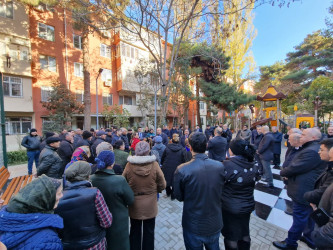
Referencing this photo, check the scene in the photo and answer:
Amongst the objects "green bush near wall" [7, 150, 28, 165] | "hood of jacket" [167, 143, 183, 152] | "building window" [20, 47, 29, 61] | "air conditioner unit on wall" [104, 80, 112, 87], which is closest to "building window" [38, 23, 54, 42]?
"building window" [20, 47, 29, 61]

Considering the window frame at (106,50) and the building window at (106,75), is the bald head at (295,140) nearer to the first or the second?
the building window at (106,75)

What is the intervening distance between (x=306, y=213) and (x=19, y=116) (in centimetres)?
1721

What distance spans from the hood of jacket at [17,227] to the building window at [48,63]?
16804 millimetres

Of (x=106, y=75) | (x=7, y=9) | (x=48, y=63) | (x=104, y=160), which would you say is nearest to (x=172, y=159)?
(x=104, y=160)

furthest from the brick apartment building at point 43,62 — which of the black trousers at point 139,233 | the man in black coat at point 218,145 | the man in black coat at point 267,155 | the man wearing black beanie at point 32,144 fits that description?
the black trousers at point 139,233

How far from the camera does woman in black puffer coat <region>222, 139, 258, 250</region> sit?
1.83 meters

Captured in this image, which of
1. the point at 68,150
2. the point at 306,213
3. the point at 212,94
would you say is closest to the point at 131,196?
the point at 306,213

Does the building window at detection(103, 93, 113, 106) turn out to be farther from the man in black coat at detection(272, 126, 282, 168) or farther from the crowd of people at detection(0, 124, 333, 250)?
the crowd of people at detection(0, 124, 333, 250)

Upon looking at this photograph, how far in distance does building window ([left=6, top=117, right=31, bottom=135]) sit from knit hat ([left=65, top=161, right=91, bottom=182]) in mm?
14786

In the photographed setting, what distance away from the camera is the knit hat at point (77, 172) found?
1.45m

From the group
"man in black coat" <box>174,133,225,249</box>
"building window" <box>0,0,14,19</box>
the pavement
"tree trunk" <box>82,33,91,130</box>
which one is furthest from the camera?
"tree trunk" <box>82,33,91,130</box>

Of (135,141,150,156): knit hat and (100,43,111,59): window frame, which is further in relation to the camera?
(100,43,111,59): window frame

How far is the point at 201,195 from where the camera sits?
168cm

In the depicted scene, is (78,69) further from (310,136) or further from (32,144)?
(310,136)
